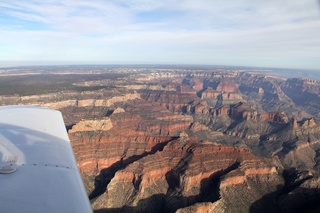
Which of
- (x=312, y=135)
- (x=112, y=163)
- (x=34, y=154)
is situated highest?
(x=34, y=154)

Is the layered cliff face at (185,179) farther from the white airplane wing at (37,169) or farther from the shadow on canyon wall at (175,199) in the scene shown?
the white airplane wing at (37,169)

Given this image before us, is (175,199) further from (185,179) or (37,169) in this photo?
(37,169)

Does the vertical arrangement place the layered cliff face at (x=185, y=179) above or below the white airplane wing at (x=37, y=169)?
below

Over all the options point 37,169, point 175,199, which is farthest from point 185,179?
point 37,169

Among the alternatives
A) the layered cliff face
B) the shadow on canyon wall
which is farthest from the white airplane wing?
the layered cliff face

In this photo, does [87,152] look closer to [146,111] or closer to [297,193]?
[297,193]

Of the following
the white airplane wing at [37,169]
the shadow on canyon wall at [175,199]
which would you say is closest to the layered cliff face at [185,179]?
the shadow on canyon wall at [175,199]

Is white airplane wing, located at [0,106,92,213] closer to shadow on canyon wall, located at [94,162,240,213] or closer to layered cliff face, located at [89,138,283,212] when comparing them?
shadow on canyon wall, located at [94,162,240,213]

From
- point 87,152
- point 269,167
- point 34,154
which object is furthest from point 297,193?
point 34,154
